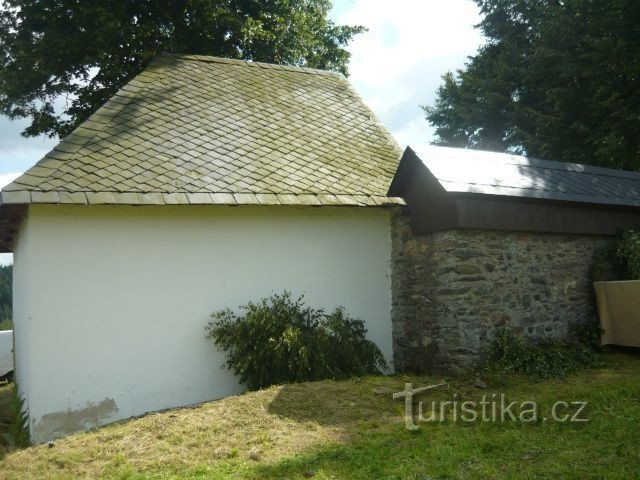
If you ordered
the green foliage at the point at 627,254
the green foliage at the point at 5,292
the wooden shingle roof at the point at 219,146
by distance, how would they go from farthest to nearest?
the green foliage at the point at 5,292
the green foliage at the point at 627,254
the wooden shingle roof at the point at 219,146

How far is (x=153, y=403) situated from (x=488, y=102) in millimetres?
16695

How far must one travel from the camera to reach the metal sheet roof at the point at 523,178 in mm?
7250

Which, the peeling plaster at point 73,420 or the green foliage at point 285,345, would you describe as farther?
the green foliage at point 285,345

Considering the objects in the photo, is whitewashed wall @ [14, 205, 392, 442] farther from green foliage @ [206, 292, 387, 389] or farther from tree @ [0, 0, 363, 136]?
tree @ [0, 0, 363, 136]

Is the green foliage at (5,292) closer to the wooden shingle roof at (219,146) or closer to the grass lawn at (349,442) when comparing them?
the wooden shingle roof at (219,146)

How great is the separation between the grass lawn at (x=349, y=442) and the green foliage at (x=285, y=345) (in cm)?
57

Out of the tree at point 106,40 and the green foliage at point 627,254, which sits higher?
the tree at point 106,40

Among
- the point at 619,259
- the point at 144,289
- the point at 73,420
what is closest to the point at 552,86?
the point at 619,259

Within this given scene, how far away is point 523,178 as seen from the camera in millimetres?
7852

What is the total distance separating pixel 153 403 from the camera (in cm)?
673

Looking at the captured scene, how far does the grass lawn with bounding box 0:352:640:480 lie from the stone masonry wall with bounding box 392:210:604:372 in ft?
3.20

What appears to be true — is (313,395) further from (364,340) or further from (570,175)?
(570,175)

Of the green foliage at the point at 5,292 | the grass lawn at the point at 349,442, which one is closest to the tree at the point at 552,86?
the grass lawn at the point at 349,442

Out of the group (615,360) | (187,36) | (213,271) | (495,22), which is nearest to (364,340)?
(213,271)
